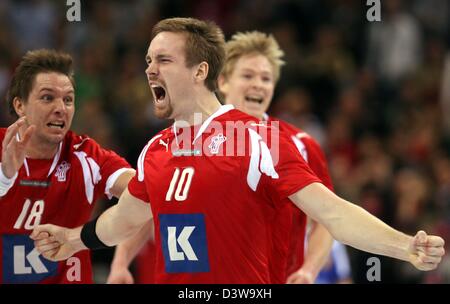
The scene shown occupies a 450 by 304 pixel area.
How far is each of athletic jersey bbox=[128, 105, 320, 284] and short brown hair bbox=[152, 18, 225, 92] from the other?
1.25ft

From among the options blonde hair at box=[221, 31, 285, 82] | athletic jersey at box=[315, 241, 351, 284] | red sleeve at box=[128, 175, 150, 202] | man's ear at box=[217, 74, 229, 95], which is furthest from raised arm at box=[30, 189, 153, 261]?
athletic jersey at box=[315, 241, 351, 284]

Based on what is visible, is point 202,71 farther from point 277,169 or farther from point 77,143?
point 77,143

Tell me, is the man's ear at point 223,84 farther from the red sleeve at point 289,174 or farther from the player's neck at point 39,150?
the red sleeve at point 289,174

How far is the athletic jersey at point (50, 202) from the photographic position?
6.31m

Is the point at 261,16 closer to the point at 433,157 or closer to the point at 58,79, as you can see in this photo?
the point at 433,157

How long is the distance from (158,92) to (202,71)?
298 millimetres

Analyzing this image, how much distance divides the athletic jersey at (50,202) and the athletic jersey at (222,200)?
2.87 feet

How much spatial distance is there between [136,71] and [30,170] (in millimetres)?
7684

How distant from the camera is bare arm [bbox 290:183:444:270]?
15.9 feet

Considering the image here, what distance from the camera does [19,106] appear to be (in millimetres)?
6504

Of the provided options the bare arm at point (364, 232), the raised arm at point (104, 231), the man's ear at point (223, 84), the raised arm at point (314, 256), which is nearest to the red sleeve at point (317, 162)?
the raised arm at point (314, 256)

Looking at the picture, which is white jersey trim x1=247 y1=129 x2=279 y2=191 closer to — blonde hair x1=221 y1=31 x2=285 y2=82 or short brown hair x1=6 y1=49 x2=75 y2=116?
short brown hair x1=6 y1=49 x2=75 y2=116
